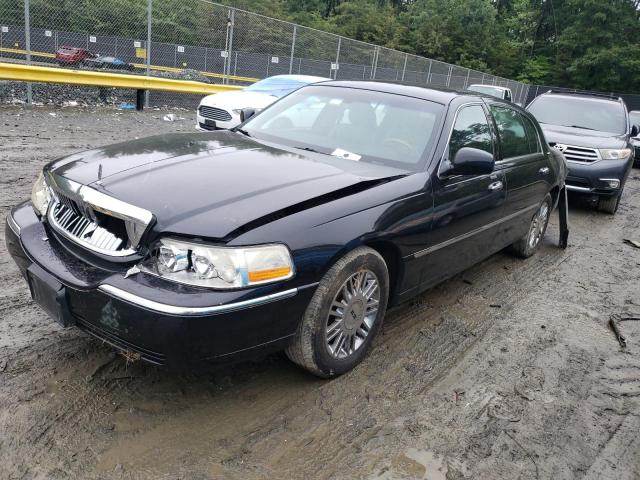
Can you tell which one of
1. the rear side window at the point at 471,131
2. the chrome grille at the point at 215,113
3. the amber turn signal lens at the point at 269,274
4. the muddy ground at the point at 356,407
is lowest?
the muddy ground at the point at 356,407

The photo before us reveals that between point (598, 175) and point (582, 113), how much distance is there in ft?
6.34

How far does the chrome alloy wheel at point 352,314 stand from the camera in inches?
119

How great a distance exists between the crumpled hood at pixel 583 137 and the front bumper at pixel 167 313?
23.8 feet

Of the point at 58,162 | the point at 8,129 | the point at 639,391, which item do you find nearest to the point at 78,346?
the point at 58,162

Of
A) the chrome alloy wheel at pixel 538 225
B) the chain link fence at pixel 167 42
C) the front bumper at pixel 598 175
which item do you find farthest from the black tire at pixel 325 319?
the chain link fence at pixel 167 42

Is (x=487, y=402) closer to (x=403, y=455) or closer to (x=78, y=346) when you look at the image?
(x=403, y=455)

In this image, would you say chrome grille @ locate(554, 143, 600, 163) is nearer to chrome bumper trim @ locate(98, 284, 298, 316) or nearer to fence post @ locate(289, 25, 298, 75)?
chrome bumper trim @ locate(98, 284, 298, 316)

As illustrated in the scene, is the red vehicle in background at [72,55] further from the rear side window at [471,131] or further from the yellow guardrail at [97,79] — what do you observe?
the rear side window at [471,131]

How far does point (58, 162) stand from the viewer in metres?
3.28

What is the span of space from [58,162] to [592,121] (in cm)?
898

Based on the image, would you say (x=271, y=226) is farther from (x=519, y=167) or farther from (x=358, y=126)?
(x=519, y=167)

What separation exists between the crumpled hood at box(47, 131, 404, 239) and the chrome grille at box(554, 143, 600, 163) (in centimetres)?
608

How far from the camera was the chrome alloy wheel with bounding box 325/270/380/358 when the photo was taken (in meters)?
3.02

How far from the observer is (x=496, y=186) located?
171 inches
